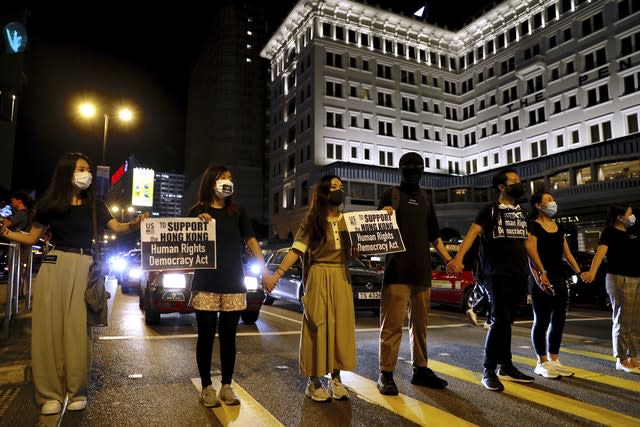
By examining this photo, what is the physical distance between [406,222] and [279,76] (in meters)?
62.5

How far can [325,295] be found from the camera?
435 cm

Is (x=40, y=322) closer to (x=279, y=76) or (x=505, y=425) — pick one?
(x=505, y=425)

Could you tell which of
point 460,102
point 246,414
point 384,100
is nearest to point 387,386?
point 246,414

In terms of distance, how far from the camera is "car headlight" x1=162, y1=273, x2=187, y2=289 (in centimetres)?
909

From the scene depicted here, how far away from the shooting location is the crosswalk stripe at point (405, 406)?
372 cm

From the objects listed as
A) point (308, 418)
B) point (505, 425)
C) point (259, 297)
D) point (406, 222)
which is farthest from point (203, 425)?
point (259, 297)

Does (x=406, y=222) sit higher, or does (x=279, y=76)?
(x=279, y=76)

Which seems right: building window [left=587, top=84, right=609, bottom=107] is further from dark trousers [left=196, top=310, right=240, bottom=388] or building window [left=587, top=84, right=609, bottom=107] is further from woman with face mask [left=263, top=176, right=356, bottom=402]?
dark trousers [left=196, top=310, right=240, bottom=388]

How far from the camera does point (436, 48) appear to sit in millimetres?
62625

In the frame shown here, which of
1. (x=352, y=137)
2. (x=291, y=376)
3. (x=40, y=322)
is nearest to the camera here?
(x=40, y=322)

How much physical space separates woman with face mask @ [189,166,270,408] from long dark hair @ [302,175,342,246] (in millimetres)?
531

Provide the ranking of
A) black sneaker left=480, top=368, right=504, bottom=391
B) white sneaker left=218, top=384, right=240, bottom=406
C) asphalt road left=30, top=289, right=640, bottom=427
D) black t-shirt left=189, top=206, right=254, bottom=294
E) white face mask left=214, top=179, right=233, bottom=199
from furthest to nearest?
1. black sneaker left=480, top=368, right=504, bottom=391
2. white face mask left=214, top=179, right=233, bottom=199
3. black t-shirt left=189, top=206, right=254, bottom=294
4. white sneaker left=218, top=384, right=240, bottom=406
5. asphalt road left=30, top=289, right=640, bottom=427

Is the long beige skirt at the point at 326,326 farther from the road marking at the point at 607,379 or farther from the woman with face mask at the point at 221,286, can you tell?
the road marking at the point at 607,379

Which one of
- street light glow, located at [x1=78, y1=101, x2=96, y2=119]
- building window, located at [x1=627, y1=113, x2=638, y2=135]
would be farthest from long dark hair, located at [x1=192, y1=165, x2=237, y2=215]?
building window, located at [x1=627, y1=113, x2=638, y2=135]
